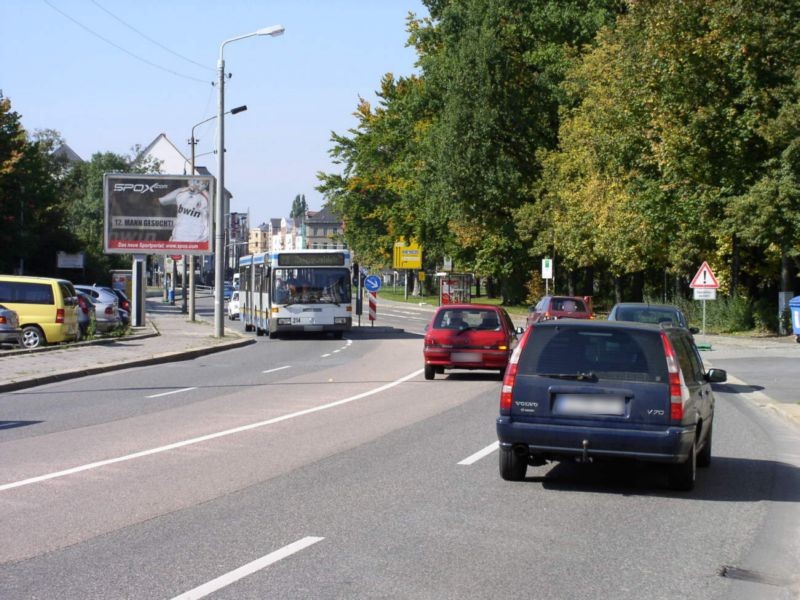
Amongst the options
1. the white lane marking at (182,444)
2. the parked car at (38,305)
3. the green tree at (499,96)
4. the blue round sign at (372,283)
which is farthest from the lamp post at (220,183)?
the green tree at (499,96)

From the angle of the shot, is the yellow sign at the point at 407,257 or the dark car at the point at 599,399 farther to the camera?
the yellow sign at the point at 407,257

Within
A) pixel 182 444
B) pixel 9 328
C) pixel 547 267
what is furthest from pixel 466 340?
pixel 547 267

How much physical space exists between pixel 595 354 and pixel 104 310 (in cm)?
3101

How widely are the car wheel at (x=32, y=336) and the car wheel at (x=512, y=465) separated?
21.3 m

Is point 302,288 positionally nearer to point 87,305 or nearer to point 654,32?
point 87,305

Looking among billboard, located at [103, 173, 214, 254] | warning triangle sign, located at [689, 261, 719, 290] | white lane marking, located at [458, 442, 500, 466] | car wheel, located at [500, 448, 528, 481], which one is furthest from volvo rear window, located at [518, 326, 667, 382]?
billboard, located at [103, 173, 214, 254]

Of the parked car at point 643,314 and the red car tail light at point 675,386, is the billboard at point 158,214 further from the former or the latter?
the red car tail light at point 675,386

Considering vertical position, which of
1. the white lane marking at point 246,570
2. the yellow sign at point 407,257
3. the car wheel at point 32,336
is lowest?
the car wheel at point 32,336

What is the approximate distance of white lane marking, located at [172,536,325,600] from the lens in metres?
5.84

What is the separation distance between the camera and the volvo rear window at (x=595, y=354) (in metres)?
9.14

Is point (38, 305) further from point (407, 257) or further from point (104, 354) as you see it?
point (407, 257)

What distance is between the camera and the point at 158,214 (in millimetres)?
42438

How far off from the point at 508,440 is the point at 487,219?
166ft

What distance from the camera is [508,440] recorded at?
30.3 feet
